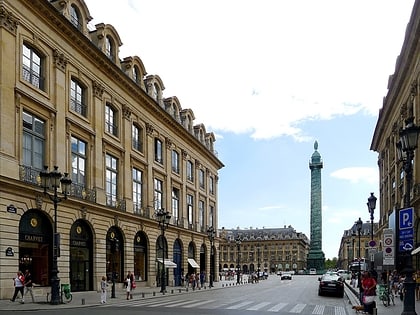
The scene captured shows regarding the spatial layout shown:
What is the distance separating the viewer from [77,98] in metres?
38.6

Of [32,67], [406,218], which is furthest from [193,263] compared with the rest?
[406,218]

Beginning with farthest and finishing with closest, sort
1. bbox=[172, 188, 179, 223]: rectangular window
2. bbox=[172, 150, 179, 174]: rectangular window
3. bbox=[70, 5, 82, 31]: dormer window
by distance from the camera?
bbox=[172, 150, 179, 174]: rectangular window, bbox=[172, 188, 179, 223]: rectangular window, bbox=[70, 5, 82, 31]: dormer window

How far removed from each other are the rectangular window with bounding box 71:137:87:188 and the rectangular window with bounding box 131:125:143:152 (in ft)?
34.0

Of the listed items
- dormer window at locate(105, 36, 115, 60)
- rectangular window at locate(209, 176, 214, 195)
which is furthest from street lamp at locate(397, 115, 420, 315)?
rectangular window at locate(209, 176, 214, 195)

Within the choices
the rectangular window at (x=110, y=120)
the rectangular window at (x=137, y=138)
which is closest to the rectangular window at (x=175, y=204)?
the rectangular window at (x=137, y=138)

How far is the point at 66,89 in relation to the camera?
118ft

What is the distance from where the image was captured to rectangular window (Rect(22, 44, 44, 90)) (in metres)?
31.6

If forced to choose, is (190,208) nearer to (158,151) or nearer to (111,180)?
(158,151)

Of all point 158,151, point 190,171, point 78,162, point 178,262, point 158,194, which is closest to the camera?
point 78,162

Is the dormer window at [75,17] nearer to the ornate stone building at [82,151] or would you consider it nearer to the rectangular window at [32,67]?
the ornate stone building at [82,151]

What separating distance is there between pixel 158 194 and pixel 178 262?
923cm

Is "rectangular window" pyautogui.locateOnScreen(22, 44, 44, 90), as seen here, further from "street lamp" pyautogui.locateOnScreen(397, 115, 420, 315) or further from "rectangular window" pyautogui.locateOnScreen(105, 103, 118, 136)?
"street lamp" pyautogui.locateOnScreen(397, 115, 420, 315)

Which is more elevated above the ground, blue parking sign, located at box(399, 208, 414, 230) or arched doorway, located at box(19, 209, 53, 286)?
blue parking sign, located at box(399, 208, 414, 230)

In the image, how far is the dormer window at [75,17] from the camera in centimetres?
3756
